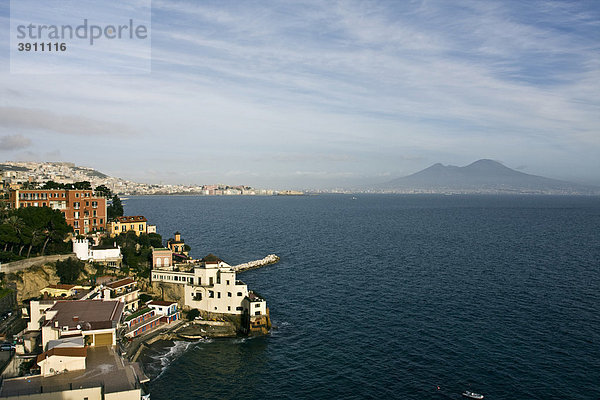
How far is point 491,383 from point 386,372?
27.9 ft

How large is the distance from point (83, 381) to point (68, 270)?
90.6 ft

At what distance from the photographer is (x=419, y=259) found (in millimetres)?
84000

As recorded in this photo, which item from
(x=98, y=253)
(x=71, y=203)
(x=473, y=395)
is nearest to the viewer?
(x=473, y=395)

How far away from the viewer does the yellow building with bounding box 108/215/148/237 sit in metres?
73.8

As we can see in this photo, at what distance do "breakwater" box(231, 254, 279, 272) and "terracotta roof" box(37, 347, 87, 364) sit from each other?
1736 inches

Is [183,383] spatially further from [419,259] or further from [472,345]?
[419,259]

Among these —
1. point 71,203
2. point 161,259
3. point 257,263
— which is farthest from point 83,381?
point 257,263

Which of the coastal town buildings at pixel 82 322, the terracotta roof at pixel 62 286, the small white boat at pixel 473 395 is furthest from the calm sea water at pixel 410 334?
the terracotta roof at pixel 62 286

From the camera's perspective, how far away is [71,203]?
69375 mm

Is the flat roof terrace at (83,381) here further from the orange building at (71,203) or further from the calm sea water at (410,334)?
the orange building at (71,203)

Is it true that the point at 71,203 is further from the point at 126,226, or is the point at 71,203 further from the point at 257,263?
the point at 257,263

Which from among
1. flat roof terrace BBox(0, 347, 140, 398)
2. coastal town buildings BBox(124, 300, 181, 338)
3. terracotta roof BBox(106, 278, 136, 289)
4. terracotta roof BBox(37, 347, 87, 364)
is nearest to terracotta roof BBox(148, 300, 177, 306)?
coastal town buildings BBox(124, 300, 181, 338)

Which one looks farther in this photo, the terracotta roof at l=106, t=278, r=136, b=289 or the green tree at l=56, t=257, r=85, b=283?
the green tree at l=56, t=257, r=85, b=283

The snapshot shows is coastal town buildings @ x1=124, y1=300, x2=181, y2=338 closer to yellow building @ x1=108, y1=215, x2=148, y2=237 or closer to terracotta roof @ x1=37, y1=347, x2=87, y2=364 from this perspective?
terracotta roof @ x1=37, y1=347, x2=87, y2=364
